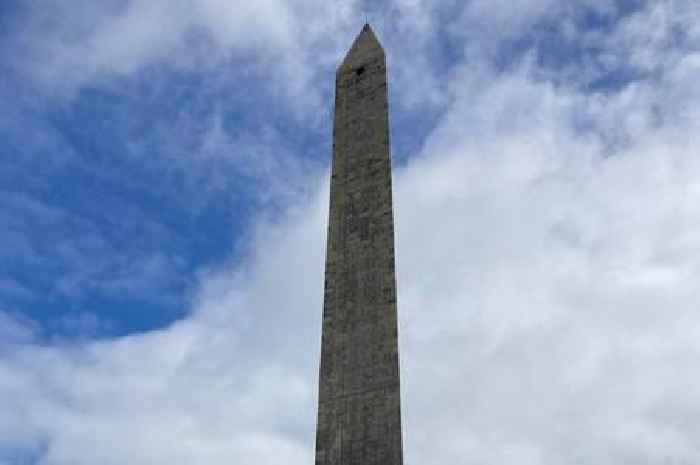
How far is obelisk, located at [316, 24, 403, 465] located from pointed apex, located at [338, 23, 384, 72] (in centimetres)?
31

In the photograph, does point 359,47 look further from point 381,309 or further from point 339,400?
point 339,400

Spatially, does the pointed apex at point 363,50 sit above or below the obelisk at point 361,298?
above

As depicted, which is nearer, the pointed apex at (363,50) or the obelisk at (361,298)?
the obelisk at (361,298)

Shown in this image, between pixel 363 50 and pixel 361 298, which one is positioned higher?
pixel 363 50

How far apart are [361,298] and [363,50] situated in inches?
229

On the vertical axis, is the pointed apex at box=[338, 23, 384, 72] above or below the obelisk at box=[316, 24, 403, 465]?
above

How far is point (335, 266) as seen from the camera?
1534 cm

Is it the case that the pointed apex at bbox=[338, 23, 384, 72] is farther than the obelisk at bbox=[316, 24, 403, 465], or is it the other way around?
the pointed apex at bbox=[338, 23, 384, 72]

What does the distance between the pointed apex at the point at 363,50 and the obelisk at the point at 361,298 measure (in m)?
0.31

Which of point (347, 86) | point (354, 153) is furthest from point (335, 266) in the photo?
point (347, 86)

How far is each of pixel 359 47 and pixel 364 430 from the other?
816 cm

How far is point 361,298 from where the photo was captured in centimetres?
1472

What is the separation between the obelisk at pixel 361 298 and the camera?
44.8 feet

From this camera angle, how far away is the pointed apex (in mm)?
17859
